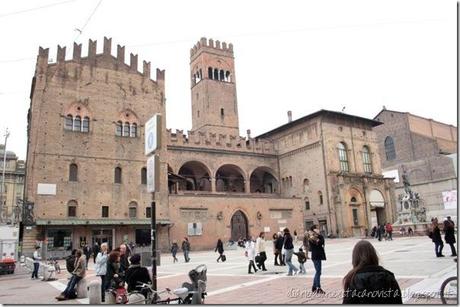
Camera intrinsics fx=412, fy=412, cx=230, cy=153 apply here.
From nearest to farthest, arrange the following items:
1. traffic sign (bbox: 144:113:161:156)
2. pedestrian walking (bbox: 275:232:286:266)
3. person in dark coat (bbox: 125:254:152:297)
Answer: person in dark coat (bbox: 125:254:152:297)
traffic sign (bbox: 144:113:161:156)
pedestrian walking (bbox: 275:232:286:266)

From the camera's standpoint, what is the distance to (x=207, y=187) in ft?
155

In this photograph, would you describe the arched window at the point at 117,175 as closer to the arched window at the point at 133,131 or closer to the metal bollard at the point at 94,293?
the arched window at the point at 133,131

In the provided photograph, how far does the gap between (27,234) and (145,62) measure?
18.5 meters

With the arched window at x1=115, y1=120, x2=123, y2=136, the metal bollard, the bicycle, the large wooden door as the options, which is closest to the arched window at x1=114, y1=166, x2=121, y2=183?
the arched window at x1=115, y1=120, x2=123, y2=136

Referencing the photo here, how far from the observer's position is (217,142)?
151 ft

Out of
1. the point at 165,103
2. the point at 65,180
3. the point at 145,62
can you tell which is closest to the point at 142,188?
the point at 65,180

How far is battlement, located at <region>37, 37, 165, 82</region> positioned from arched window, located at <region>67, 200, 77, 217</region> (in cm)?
1106

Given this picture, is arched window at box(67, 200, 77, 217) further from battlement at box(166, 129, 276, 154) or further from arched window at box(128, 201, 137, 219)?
battlement at box(166, 129, 276, 154)

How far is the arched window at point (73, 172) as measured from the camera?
33328mm

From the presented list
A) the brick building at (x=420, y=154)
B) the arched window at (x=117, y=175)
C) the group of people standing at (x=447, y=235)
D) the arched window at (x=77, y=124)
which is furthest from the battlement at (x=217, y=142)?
the group of people standing at (x=447, y=235)

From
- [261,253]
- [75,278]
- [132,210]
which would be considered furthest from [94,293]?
[132,210]

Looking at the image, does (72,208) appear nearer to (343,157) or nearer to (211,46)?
(343,157)

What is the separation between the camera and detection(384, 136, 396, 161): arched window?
63031 mm

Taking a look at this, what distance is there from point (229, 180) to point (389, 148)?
1143 inches
